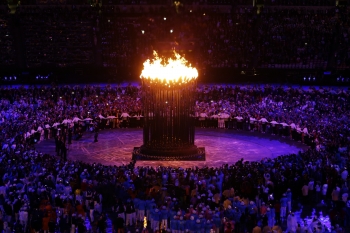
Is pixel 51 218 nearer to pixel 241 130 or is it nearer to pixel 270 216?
pixel 270 216

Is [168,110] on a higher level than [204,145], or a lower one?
higher

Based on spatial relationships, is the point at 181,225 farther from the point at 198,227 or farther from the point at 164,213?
the point at 164,213

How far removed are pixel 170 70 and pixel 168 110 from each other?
269cm

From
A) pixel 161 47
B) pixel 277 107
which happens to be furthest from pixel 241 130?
pixel 161 47

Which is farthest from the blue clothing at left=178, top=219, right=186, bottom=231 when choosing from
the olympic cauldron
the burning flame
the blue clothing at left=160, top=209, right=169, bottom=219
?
the burning flame

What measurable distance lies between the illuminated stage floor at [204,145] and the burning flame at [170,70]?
5460 mm

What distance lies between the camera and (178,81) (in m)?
37.6

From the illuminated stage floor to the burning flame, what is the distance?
5.46m

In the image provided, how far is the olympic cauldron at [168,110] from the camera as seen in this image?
37.4 meters

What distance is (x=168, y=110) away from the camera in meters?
38.2

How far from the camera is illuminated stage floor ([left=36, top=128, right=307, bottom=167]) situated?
38906 millimetres

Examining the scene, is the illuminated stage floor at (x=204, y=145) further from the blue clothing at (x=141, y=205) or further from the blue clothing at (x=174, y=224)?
the blue clothing at (x=174, y=224)

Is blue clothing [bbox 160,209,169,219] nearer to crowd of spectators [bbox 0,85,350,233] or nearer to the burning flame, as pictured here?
crowd of spectators [bbox 0,85,350,233]


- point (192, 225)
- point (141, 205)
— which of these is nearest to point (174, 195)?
point (141, 205)
